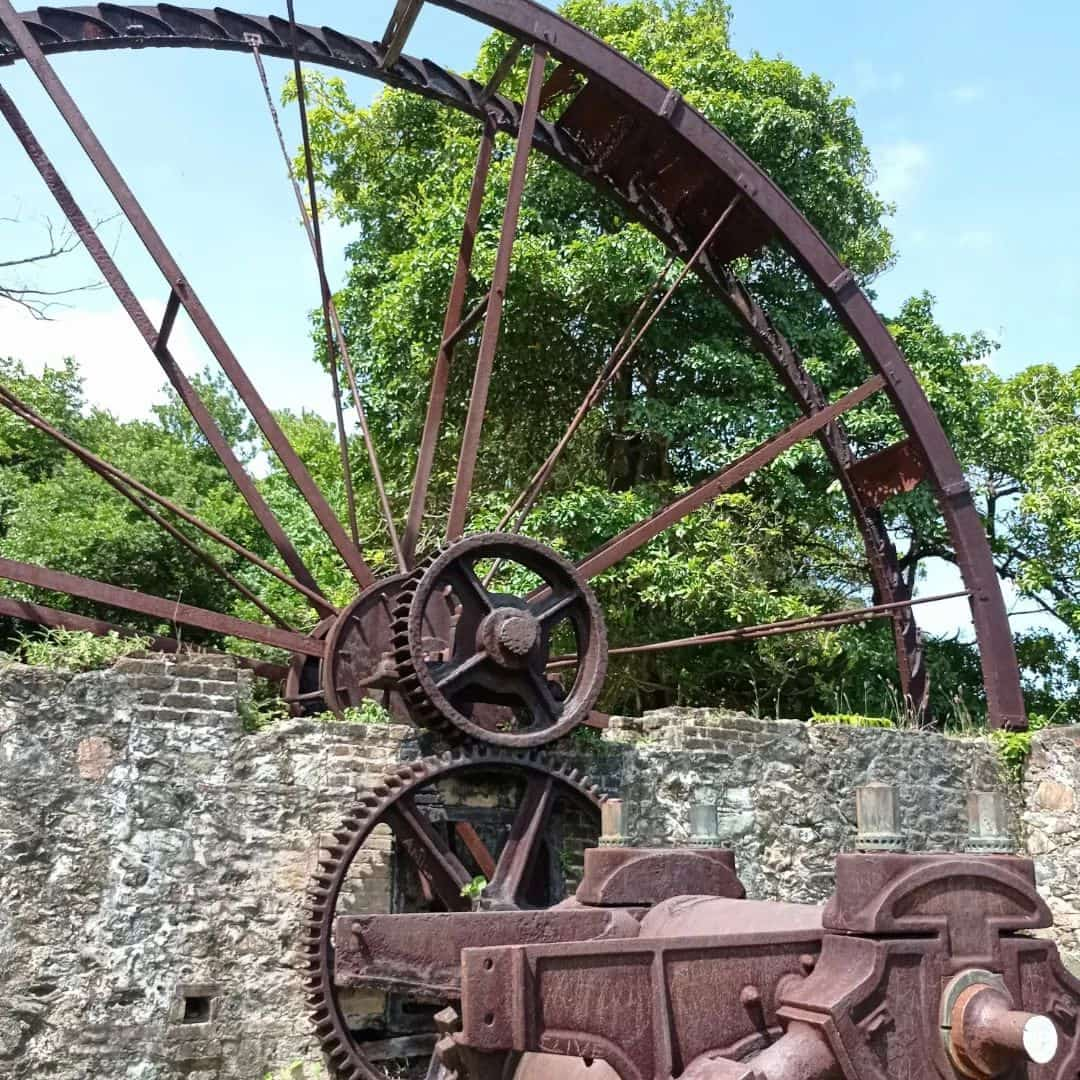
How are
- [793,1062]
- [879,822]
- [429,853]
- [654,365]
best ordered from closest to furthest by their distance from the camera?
[793,1062], [879,822], [429,853], [654,365]

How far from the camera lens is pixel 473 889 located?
6445 mm

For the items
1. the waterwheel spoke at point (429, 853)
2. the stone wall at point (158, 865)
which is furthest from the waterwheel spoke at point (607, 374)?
the waterwheel spoke at point (429, 853)

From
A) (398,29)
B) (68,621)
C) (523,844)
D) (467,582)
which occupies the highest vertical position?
(398,29)

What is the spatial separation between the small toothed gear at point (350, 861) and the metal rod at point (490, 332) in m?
1.50

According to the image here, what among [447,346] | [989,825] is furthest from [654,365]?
[989,825]

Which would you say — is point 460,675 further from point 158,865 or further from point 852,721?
point 852,721

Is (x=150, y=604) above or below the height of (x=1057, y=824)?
above

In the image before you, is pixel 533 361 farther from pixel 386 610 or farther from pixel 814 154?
pixel 386 610

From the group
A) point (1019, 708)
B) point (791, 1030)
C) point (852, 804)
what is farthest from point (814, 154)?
point (791, 1030)

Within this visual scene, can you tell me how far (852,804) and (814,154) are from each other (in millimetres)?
8316

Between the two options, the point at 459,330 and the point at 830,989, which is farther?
the point at 459,330

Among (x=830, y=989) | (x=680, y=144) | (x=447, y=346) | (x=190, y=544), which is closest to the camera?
(x=830, y=989)

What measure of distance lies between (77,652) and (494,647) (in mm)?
2156

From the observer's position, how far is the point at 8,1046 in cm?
543
